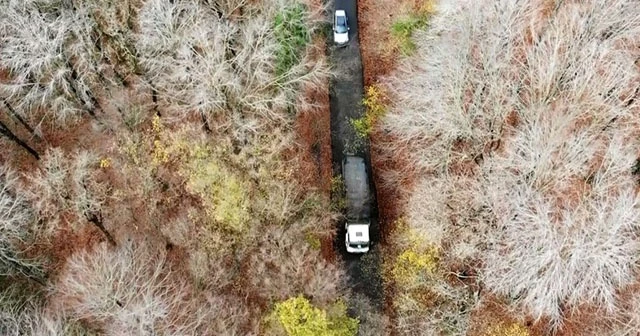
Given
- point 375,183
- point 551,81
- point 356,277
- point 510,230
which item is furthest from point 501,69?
point 356,277

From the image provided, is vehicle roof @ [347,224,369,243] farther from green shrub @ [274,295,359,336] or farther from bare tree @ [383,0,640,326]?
green shrub @ [274,295,359,336]

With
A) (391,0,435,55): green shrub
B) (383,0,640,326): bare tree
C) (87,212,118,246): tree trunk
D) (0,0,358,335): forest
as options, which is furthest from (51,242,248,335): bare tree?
(391,0,435,55): green shrub

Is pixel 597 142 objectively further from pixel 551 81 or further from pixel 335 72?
pixel 335 72

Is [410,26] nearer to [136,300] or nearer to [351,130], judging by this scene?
[351,130]

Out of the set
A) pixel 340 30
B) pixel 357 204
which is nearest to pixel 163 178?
pixel 357 204

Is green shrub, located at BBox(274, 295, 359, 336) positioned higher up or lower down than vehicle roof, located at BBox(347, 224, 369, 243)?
higher up

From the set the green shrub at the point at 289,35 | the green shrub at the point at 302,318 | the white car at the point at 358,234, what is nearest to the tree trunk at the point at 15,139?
the green shrub at the point at 289,35
